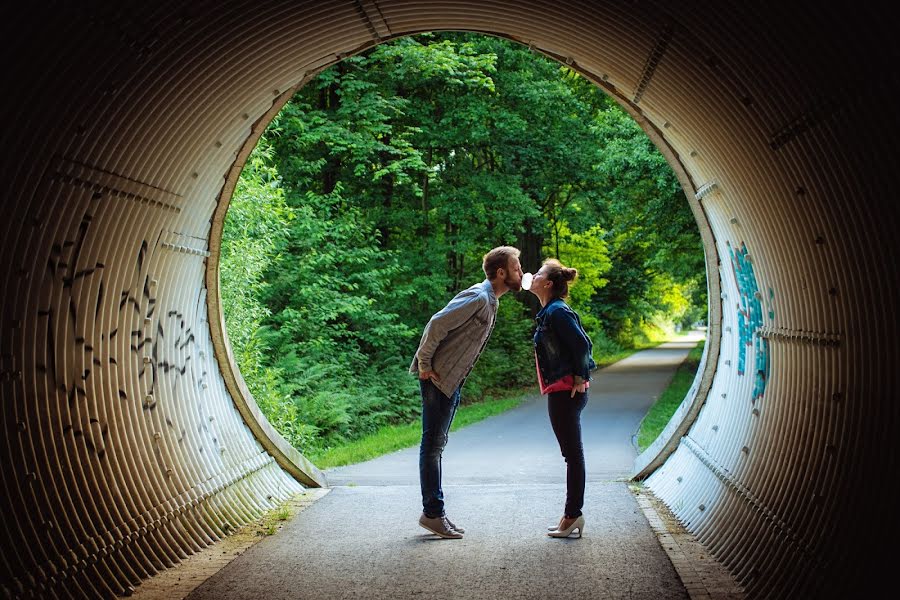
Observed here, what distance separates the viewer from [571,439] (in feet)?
23.3

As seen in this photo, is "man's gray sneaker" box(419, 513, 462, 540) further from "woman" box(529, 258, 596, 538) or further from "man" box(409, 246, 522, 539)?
"woman" box(529, 258, 596, 538)

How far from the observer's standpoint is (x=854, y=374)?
4.68 metres

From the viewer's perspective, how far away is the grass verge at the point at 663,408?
47.6 ft

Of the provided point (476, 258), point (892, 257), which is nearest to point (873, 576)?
point (892, 257)

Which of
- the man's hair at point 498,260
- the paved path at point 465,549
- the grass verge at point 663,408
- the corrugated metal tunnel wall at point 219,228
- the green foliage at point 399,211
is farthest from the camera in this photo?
the green foliage at point 399,211

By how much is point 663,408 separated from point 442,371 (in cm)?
1239

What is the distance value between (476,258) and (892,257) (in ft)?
72.4

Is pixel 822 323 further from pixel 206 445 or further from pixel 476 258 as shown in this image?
pixel 476 258

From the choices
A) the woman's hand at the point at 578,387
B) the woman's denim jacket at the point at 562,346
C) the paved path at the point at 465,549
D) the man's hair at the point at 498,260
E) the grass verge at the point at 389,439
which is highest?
the man's hair at the point at 498,260

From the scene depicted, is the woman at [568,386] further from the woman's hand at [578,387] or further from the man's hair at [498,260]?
the man's hair at [498,260]

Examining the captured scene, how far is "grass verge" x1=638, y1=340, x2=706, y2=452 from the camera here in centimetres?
1452

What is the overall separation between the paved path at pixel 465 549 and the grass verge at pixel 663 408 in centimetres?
300

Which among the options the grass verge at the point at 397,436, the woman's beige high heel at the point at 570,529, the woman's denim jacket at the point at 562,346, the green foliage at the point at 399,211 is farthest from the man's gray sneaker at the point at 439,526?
the green foliage at the point at 399,211

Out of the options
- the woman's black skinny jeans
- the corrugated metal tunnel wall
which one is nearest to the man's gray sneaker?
the woman's black skinny jeans
